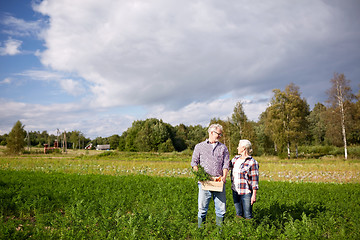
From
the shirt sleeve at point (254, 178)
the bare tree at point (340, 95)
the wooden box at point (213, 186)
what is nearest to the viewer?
the wooden box at point (213, 186)

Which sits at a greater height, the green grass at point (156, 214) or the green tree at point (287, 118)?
the green tree at point (287, 118)

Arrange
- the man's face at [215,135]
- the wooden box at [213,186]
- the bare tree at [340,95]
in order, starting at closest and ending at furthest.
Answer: the wooden box at [213,186]
the man's face at [215,135]
the bare tree at [340,95]

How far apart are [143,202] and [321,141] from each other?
202ft

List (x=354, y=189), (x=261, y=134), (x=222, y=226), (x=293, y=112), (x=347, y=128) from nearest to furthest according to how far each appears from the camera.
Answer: (x=222, y=226) → (x=354, y=189) → (x=347, y=128) → (x=293, y=112) → (x=261, y=134)

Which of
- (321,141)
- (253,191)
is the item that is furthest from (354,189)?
(321,141)

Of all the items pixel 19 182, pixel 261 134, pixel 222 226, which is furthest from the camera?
pixel 261 134

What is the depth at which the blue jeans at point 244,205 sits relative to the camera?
5.21 meters

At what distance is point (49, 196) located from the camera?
348 inches

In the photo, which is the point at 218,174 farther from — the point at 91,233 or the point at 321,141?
the point at 321,141

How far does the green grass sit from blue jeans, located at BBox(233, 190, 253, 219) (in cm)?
23

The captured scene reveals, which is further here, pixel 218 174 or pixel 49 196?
pixel 49 196

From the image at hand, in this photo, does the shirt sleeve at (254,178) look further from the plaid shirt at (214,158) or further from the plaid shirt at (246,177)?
the plaid shirt at (214,158)

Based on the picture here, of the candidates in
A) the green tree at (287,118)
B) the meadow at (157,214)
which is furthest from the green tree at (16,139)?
the green tree at (287,118)

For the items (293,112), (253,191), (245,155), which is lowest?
(253,191)
